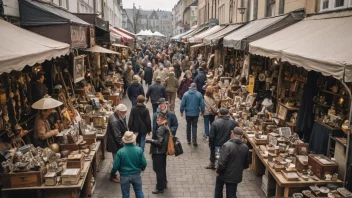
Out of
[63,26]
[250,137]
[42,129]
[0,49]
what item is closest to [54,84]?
[63,26]

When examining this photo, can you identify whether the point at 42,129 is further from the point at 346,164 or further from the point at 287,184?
the point at 346,164

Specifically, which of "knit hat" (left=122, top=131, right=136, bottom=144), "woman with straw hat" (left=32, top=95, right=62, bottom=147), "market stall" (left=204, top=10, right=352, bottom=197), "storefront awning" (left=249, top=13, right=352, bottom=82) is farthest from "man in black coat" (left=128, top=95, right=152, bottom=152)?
"storefront awning" (left=249, top=13, right=352, bottom=82)

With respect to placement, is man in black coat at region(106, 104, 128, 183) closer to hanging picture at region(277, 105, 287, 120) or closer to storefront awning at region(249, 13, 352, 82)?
storefront awning at region(249, 13, 352, 82)

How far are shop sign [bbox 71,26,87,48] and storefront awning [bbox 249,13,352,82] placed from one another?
500 centimetres

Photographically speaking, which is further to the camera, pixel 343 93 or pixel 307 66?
pixel 343 93

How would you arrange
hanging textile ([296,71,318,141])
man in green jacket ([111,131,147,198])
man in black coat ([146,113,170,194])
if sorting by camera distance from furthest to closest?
hanging textile ([296,71,318,141]) < man in black coat ([146,113,170,194]) < man in green jacket ([111,131,147,198])

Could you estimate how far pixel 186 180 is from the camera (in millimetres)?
8016

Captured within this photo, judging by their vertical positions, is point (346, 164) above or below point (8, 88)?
below

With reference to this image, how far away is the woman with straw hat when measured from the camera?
6883 mm

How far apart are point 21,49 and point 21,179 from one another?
7.28 ft

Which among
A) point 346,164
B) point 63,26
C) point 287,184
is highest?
point 63,26

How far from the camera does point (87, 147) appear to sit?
24.1 ft

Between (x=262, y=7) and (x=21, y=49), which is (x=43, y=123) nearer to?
(x=21, y=49)

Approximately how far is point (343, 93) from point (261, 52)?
2401 mm
